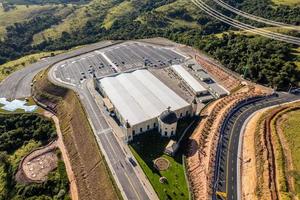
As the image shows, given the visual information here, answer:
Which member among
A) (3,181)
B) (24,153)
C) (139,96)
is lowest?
(3,181)

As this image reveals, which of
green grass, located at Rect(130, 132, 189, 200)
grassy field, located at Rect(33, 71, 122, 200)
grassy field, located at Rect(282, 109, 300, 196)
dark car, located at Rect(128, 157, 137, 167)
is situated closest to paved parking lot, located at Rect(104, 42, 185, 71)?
grassy field, located at Rect(33, 71, 122, 200)

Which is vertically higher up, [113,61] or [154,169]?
[113,61]

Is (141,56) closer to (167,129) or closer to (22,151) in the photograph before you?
(167,129)

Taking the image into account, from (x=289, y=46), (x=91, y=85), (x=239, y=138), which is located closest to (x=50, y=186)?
(x=91, y=85)

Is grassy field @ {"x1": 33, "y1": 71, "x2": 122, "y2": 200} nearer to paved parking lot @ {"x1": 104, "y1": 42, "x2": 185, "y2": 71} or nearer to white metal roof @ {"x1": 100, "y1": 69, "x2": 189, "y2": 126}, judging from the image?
white metal roof @ {"x1": 100, "y1": 69, "x2": 189, "y2": 126}

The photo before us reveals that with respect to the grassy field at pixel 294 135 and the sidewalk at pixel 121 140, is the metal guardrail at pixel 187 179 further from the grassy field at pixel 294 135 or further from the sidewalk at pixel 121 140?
the grassy field at pixel 294 135

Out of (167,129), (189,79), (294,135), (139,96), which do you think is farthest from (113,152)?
(294,135)

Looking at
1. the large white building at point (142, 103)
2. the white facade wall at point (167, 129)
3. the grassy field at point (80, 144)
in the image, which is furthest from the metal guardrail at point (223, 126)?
the grassy field at point (80, 144)
